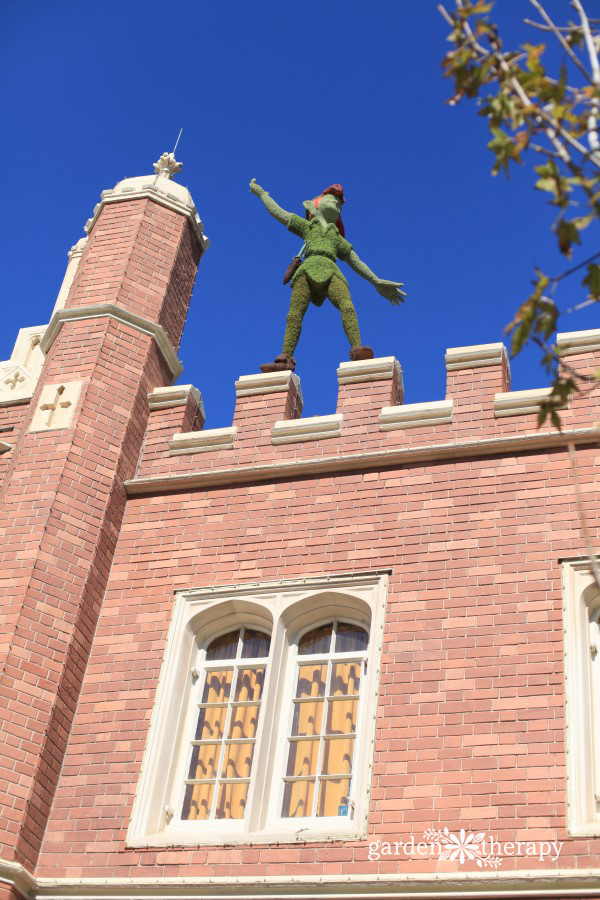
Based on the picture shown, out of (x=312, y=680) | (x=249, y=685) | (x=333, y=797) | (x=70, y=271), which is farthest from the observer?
(x=70, y=271)

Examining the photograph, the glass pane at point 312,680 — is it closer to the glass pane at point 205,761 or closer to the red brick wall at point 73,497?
the glass pane at point 205,761

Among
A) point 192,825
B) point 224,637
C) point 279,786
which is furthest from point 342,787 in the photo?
point 224,637

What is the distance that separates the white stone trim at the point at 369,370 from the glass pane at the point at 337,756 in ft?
10.8

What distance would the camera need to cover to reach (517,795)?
8047 mm

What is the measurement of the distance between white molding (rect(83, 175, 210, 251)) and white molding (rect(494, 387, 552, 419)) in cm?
452

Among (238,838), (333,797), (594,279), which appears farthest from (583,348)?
(594,279)

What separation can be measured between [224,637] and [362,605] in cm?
121

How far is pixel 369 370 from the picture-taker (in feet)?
36.1

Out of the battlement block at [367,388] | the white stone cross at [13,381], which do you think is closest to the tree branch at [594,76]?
the battlement block at [367,388]

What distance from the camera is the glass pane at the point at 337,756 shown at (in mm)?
8906

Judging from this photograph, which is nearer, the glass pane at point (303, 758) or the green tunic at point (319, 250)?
the glass pane at point (303, 758)

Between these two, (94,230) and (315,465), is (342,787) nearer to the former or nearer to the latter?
(315,465)

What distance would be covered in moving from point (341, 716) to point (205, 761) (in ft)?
3.48

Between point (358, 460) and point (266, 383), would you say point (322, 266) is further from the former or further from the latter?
point (358, 460)
